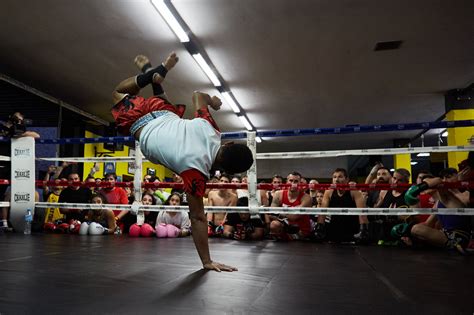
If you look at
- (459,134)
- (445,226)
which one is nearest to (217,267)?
(445,226)

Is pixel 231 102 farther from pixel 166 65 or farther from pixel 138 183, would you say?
pixel 166 65

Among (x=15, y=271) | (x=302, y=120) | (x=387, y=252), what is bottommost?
(x=387, y=252)

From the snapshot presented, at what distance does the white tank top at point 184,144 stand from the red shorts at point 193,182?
0.08ft

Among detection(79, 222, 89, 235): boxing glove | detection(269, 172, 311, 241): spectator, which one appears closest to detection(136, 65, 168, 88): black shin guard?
detection(269, 172, 311, 241): spectator

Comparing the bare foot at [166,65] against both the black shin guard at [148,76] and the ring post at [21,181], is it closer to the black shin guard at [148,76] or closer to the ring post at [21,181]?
the black shin guard at [148,76]

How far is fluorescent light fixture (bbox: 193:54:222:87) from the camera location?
5344 millimetres

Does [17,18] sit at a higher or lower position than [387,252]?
higher

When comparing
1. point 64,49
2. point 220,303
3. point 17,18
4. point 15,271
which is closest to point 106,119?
point 64,49

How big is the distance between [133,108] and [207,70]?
12.7 ft

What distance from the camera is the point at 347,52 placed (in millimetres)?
5164

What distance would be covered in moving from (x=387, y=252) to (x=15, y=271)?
2303mm

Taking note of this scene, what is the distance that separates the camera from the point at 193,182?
1743mm

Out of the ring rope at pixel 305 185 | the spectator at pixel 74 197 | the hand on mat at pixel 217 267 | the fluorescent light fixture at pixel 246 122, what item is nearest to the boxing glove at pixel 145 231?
the ring rope at pixel 305 185

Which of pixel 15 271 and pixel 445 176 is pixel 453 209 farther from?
pixel 15 271
